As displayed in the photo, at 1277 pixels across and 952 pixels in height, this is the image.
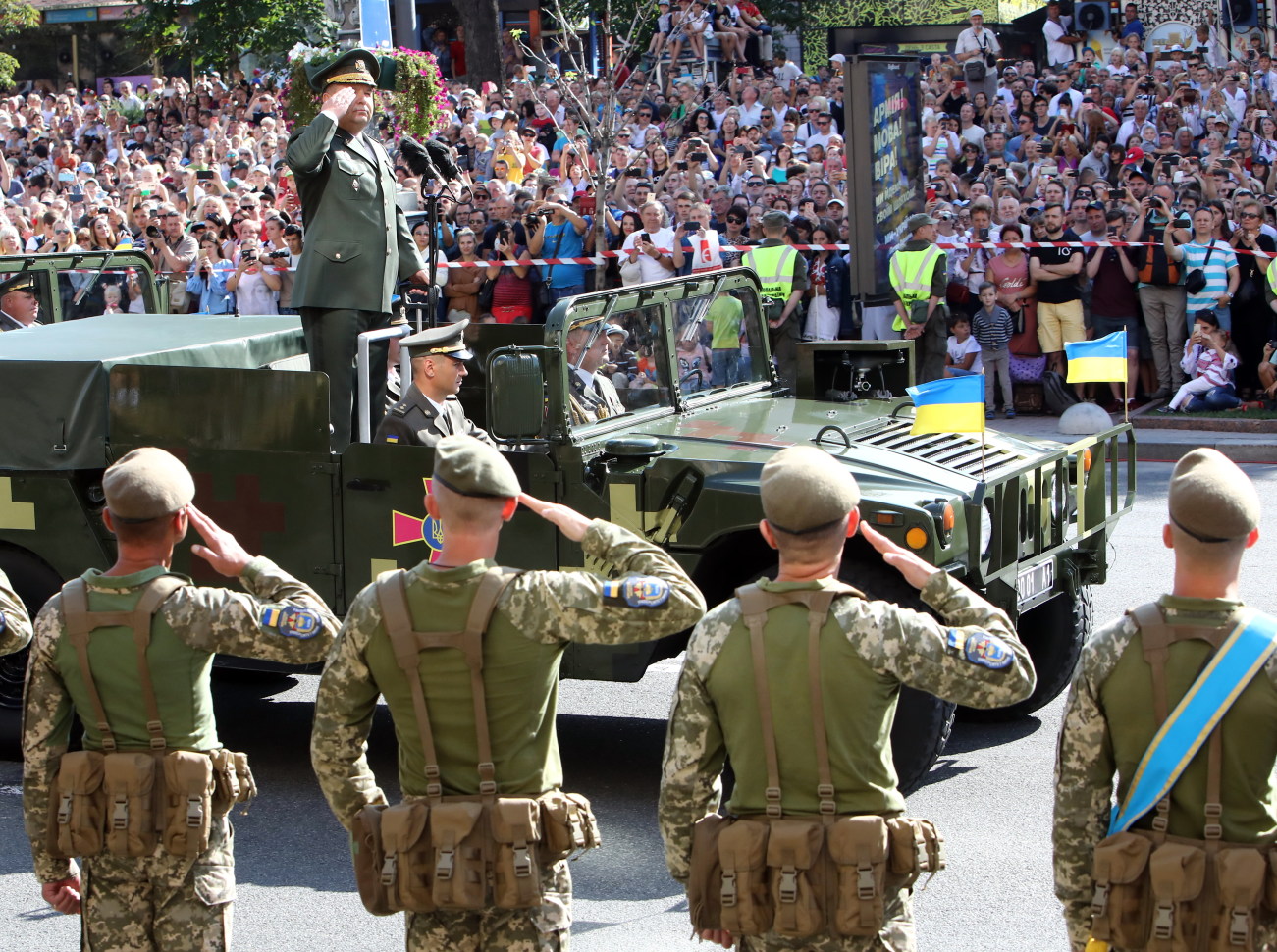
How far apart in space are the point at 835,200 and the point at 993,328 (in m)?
2.20

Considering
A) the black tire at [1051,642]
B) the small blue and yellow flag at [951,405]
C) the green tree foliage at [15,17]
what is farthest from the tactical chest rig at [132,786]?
the green tree foliage at [15,17]

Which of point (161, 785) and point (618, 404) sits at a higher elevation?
point (618, 404)

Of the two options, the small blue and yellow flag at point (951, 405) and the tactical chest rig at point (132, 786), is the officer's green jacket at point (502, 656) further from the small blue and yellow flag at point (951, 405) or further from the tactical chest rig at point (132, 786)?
the small blue and yellow flag at point (951, 405)

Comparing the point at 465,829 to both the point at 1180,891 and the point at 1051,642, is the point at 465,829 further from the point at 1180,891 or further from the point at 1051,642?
the point at 1051,642

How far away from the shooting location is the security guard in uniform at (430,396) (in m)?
6.75

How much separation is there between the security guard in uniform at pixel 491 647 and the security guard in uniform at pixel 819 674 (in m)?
0.20

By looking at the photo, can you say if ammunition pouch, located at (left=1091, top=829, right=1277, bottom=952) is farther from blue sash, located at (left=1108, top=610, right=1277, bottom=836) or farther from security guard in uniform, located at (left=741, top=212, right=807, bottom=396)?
security guard in uniform, located at (left=741, top=212, right=807, bottom=396)

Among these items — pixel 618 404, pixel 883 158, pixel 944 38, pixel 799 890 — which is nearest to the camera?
pixel 799 890

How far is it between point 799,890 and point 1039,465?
11.6 feet

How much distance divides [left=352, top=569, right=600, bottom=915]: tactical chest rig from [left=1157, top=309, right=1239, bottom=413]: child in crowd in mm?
11717

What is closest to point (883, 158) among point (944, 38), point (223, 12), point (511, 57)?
point (944, 38)

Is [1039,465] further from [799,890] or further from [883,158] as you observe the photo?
[883,158]

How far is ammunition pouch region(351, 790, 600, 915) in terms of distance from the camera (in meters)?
3.71

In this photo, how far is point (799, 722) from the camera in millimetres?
3598
